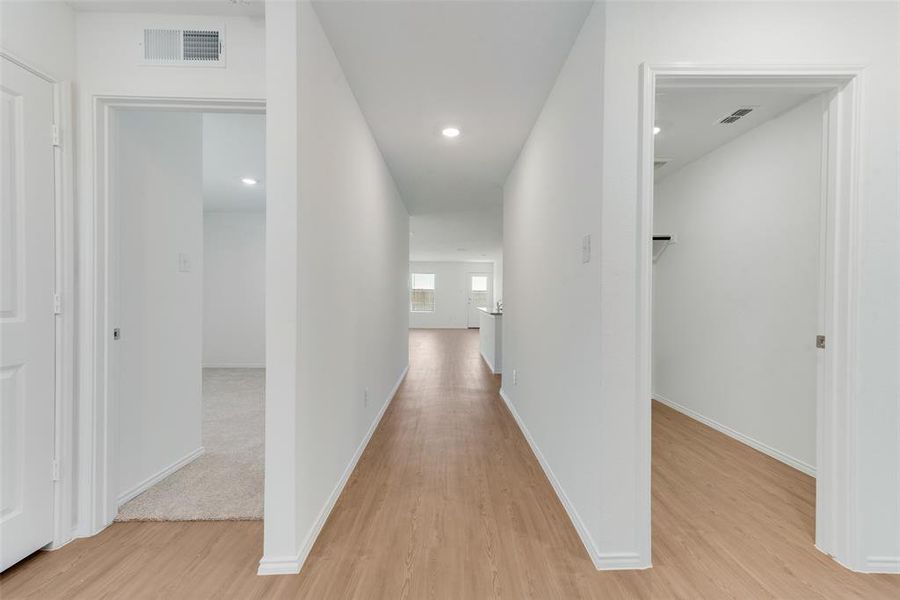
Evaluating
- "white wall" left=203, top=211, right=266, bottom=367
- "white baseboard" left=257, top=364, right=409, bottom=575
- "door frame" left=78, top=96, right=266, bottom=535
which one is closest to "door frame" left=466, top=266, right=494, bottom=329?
"white wall" left=203, top=211, right=266, bottom=367

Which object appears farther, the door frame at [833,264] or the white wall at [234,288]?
the white wall at [234,288]

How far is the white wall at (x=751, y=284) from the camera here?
8.81 feet

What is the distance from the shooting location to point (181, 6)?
1871 mm

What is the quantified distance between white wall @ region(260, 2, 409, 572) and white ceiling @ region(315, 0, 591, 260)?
0.16 metres

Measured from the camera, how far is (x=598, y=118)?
1722mm

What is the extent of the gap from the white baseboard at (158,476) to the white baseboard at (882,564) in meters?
3.51

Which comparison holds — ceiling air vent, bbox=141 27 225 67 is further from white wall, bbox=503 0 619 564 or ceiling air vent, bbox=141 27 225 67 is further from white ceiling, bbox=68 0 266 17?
white wall, bbox=503 0 619 564

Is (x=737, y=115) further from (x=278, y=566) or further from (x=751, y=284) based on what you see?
(x=278, y=566)

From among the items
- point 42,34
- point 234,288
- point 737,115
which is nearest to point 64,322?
point 42,34

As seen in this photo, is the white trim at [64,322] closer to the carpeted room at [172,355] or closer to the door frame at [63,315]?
the door frame at [63,315]

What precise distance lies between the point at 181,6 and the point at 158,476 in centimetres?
255

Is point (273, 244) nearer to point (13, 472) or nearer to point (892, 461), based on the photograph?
point (13, 472)

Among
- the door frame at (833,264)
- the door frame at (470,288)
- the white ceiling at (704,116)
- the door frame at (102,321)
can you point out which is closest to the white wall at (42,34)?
the door frame at (102,321)

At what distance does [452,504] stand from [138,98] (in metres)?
2.62
